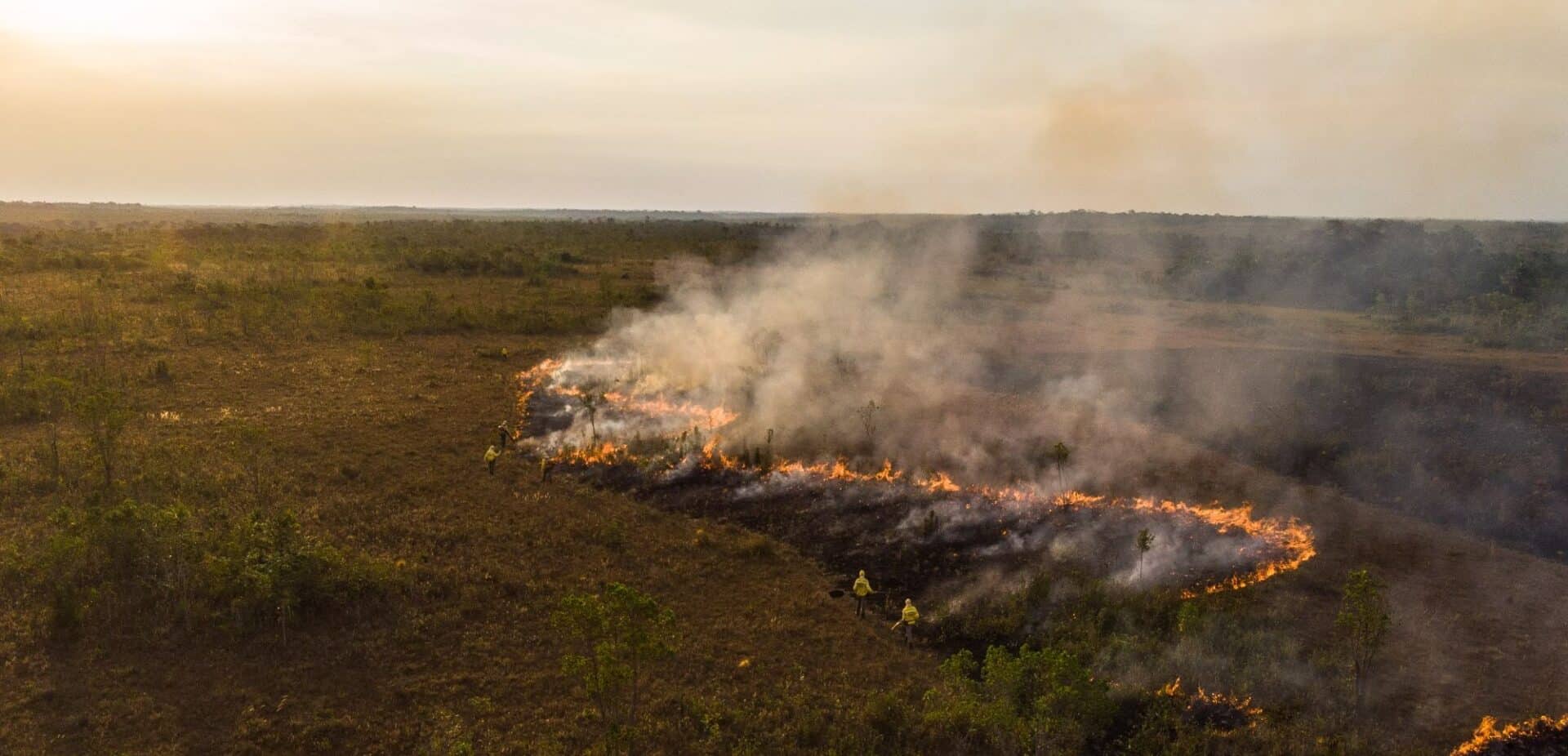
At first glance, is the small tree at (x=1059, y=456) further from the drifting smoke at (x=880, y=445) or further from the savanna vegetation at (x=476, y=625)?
the savanna vegetation at (x=476, y=625)

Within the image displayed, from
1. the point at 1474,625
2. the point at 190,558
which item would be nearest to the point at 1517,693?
the point at 1474,625

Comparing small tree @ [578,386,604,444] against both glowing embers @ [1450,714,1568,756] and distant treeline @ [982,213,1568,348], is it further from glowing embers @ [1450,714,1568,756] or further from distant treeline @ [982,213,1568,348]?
distant treeline @ [982,213,1568,348]

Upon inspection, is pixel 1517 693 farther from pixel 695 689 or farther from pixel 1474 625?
pixel 695 689

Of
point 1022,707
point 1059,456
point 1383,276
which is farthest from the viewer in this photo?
point 1383,276

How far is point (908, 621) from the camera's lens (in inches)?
541

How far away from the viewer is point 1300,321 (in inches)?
1651

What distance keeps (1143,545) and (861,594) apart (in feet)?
18.3

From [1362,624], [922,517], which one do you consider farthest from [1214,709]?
[922,517]

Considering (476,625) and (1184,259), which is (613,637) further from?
(1184,259)

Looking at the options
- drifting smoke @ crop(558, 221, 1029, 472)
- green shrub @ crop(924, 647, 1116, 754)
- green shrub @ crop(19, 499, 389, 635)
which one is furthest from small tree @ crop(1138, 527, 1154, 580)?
green shrub @ crop(19, 499, 389, 635)

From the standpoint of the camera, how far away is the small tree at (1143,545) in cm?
1524

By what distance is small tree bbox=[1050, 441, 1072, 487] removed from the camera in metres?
19.3

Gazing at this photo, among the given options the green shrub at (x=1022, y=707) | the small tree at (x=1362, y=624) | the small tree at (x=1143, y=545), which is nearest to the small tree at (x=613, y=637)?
the green shrub at (x=1022, y=707)

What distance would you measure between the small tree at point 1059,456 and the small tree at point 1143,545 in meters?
2.54
